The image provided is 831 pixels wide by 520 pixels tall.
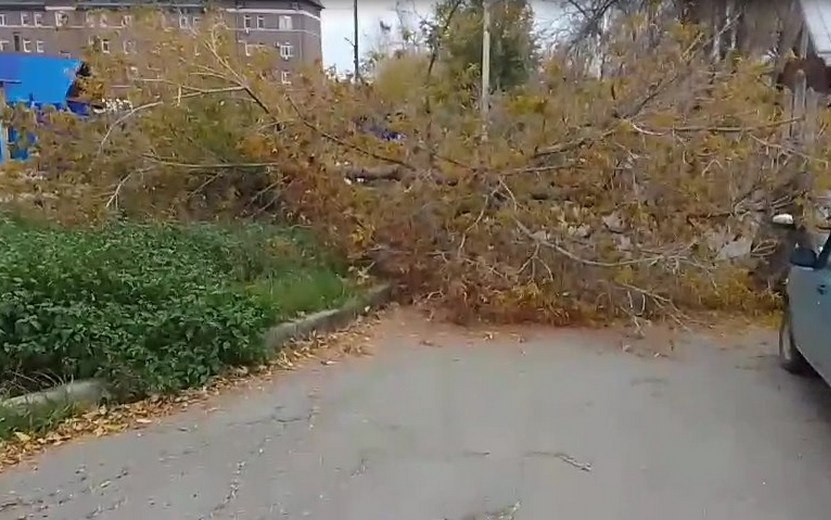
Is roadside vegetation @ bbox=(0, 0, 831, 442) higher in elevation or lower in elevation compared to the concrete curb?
higher

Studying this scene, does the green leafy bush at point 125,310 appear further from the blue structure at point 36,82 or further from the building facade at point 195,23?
the building facade at point 195,23

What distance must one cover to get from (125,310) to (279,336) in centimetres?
146

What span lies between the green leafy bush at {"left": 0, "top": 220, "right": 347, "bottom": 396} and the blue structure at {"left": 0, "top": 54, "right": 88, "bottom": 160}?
7.14 feet

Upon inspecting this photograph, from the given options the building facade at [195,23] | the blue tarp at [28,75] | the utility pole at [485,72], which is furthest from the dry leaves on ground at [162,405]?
the blue tarp at [28,75]

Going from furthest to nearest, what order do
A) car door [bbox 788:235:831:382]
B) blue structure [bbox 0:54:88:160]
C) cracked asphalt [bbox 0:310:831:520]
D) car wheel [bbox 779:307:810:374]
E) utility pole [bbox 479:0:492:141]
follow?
blue structure [bbox 0:54:88:160], utility pole [bbox 479:0:492:141], car wheel [bbox 779:307:810:374], car door [bbox 788:235:831:382], cracked asphalt [bbox 0:310:831:520]

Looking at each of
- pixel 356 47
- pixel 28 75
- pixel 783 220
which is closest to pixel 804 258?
pixel 783 220

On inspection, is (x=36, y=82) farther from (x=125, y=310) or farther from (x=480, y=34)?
(x=125, y=310)

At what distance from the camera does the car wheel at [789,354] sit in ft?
22.1

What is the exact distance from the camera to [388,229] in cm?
917

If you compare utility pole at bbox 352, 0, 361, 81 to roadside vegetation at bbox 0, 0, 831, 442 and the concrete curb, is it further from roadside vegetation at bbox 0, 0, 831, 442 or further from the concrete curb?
the concrete curb

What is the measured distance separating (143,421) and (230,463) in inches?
38.5

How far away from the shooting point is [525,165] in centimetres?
872

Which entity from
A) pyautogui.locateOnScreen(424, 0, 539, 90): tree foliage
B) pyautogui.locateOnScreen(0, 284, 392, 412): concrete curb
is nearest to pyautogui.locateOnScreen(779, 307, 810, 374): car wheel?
pyautogui.locateOnScreen(0, 284, 392, 412): concrete curb

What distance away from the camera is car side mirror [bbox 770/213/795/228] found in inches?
339
